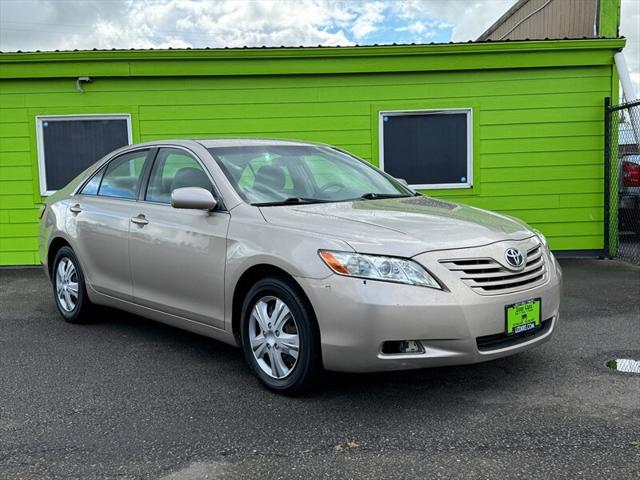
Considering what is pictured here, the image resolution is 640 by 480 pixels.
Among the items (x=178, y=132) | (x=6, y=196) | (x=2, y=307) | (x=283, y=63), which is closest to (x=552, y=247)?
(x=283, y=63)

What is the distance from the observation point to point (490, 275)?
366cm

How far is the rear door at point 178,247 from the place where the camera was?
4.25m

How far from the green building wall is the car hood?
4789 mm

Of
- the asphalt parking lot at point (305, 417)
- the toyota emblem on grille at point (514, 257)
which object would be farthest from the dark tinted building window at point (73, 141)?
the toyota emblem on grille at point (514, 257)

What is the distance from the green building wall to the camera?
8930mm

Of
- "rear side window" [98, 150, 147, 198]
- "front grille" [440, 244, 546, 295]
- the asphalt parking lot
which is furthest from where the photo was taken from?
"rear side window" [98, 150, 147, 198]

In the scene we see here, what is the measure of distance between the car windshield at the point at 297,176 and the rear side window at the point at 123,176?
0.83 metres

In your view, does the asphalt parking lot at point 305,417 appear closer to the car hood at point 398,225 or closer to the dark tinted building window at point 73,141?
the car hood at point 398,225

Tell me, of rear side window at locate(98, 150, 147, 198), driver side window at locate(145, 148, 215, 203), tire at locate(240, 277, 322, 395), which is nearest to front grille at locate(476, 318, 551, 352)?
tire at locate(240, 277, 322, 395)

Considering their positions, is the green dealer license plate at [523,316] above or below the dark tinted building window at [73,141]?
below

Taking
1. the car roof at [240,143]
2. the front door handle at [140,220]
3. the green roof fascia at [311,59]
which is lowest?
the front door handle at [140,220]

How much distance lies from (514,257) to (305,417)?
1436 millimetres

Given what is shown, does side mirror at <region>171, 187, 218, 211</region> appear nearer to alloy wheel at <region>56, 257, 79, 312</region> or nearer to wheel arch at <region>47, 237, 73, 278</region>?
alloy wheel at <region>56, 257, 79, 312</region>

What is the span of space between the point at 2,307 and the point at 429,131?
5.59 meters
